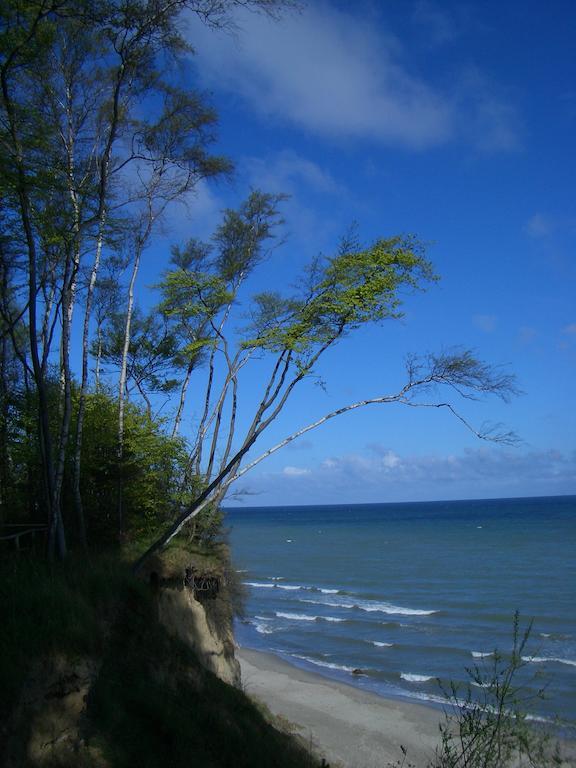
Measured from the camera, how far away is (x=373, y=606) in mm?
29125

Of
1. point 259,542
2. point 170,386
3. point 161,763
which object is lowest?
point 259,542

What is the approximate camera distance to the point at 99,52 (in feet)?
34.6

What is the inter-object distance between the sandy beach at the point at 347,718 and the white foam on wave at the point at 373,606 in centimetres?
874

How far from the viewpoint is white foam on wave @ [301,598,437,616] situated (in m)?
26.9

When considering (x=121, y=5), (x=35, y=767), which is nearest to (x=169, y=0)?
(x=121, y=5)

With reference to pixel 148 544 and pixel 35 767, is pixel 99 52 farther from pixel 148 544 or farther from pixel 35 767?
pixel 35 767

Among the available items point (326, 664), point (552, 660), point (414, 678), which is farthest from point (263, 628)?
point (552, 660)

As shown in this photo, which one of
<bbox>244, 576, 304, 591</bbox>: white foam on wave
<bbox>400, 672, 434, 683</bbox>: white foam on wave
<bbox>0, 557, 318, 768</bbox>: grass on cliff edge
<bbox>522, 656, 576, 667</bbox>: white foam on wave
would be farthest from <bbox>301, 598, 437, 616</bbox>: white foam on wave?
<bbox>0, 557, 318, 768</bbox>: grass on cliff edge

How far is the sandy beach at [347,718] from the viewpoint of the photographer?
13586 millimetres

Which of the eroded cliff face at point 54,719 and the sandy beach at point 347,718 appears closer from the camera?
the eroded cliff face at point 54,719

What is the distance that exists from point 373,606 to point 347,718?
46.4 feet

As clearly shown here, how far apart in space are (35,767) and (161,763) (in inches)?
53.8

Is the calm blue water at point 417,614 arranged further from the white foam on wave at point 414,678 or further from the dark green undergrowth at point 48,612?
the dark green undergrowth at point 48,612

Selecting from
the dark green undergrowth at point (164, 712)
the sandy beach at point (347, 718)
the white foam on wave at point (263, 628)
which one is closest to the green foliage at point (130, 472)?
the dark green undergrowth at point (164, 712)
